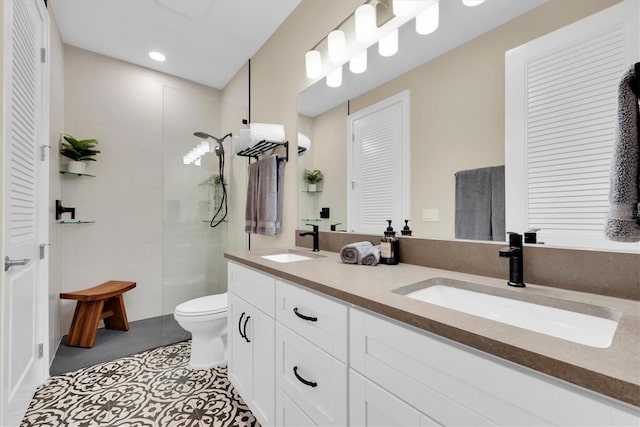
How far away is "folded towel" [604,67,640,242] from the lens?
574 millimetres

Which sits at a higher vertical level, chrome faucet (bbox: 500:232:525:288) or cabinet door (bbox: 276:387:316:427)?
chrome faucet (bbox: 500:232:525:288)

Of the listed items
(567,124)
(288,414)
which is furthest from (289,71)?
(288,414)

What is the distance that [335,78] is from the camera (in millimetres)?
1737

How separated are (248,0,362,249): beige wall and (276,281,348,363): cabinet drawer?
100 cm

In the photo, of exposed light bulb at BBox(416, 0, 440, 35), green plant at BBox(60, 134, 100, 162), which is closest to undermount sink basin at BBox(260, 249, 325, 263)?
exposed light bulb at BBox(416, 0, 440, 35)

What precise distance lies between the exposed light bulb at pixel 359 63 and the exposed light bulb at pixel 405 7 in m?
0.26

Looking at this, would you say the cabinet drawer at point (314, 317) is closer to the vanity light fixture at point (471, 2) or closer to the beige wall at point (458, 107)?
the beige wall at point (458, 107)

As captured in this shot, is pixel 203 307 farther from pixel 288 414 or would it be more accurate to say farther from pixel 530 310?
pixel 530 310

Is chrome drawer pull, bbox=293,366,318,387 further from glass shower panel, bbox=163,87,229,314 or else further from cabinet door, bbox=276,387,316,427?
glass shower panel, bbox=163,87,229,314

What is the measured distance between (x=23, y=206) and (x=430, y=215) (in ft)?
6.76

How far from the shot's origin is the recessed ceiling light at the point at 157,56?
2.56 meters

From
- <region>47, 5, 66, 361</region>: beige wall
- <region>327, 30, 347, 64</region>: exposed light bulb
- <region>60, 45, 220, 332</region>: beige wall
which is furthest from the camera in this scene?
<region>60, 45, 220, 332</region>: beige wall

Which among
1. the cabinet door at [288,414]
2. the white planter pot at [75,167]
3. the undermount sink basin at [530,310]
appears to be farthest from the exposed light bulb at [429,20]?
the white planter pot at [75,167]

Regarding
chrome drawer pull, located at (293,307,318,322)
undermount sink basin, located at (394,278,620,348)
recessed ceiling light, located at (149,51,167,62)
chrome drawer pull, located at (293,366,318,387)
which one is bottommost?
chrome drawer pull, located at (293,366,318,387)
